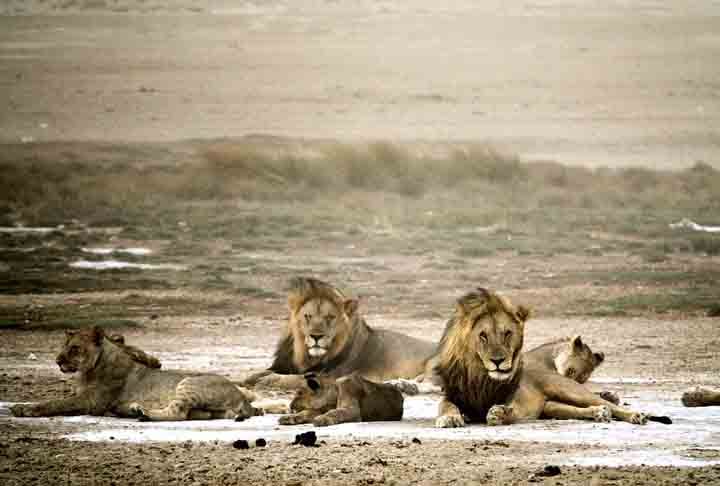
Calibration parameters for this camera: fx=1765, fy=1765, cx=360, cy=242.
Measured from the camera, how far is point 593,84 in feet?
154

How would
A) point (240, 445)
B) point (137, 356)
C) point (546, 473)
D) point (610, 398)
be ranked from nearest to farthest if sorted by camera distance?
point (546, 473) < point (240, 445) < point (137, 356) < point (610, 398)

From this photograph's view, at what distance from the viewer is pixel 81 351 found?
32.8 feet

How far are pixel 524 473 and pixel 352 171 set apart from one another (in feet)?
85.7

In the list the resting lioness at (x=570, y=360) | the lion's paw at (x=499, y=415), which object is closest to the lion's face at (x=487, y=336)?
the lion's paw at (x=499, y=415)

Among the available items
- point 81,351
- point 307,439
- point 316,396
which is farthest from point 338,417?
point 81,351

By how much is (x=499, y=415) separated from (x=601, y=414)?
590 millimetres

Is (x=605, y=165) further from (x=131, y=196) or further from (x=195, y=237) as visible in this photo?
(x=195, y=237)

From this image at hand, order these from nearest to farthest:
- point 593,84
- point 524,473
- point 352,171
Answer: point 524,473 < point 352,171 < point 593,84

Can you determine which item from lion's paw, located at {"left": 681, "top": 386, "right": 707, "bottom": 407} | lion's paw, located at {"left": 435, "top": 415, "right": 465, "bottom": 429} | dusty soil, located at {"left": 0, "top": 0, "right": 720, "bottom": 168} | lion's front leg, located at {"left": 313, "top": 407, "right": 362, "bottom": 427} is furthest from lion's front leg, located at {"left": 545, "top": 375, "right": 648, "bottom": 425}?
dusty soil, located at {"left": 0, "top": 0, "right": 720, "bottom": 168}

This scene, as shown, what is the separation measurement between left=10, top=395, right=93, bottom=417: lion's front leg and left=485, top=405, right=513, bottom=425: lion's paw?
7.69 feet

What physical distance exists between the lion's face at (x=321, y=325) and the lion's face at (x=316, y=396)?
4.81ft

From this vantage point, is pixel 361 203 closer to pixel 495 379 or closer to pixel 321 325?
pixel 321 325

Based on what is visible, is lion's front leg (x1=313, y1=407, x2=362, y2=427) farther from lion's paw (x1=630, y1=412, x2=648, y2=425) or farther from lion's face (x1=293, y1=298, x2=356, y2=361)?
lion's face (x1=293, y1=298, x2=356, y2=361)

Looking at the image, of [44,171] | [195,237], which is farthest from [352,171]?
[195,237]
